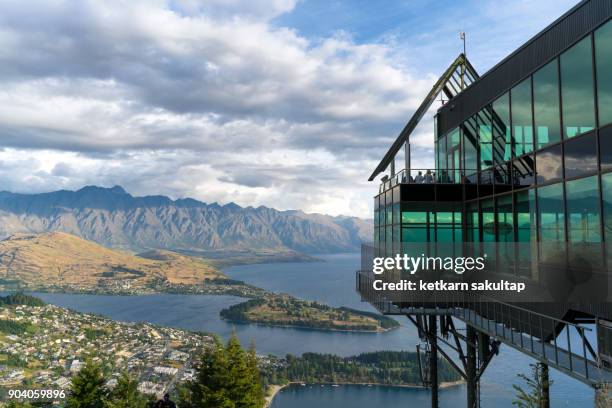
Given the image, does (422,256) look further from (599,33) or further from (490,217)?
(599,33)

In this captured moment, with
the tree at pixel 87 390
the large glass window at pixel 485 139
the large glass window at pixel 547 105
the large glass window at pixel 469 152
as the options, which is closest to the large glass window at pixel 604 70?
the large glass window at pixel 547 105

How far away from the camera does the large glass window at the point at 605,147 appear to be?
11555 mm

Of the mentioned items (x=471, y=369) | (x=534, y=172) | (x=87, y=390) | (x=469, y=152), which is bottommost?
(x=87, y=390)

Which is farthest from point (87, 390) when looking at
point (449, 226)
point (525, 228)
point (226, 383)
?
point (525, 228)

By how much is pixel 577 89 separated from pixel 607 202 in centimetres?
336

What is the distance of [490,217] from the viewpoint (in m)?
18.5

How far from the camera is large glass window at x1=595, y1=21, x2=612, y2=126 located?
11602 millimetres

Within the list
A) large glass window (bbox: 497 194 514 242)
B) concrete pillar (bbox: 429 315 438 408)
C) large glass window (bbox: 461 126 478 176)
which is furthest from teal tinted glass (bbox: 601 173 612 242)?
concrete pillar (bbox: 429 315 438 408)

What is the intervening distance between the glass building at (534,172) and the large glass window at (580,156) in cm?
3

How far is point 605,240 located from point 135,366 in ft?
491

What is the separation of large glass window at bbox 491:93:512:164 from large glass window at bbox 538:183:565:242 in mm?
2779

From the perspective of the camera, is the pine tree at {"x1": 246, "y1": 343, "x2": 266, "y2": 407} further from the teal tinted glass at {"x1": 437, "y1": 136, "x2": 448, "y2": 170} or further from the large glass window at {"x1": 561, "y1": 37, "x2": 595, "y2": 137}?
the large glass window at {"x1": 561, "y1": 37, "x2": 595, "y2": 137}

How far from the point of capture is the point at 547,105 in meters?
14.5

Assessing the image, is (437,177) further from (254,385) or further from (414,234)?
(254,385)
